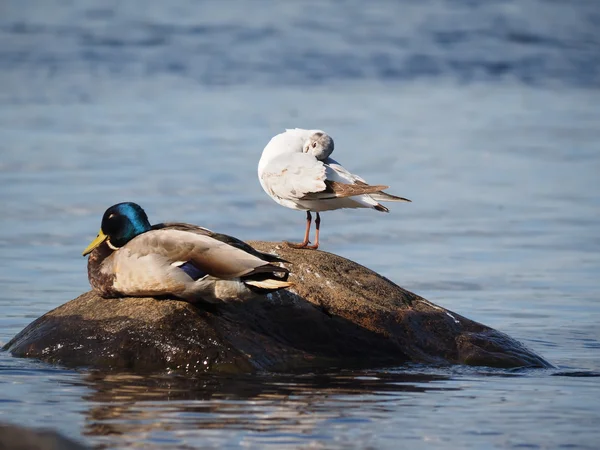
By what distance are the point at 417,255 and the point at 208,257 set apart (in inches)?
203

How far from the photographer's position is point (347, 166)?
16.1 meters

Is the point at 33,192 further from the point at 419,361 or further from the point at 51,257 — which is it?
the point at 419,361

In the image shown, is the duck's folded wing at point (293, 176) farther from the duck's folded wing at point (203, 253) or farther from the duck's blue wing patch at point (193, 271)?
the duck's blue wing patch at point (193, 271)

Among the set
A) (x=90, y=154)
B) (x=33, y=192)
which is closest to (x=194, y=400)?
(x=33, y=192)

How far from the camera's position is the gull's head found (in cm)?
959

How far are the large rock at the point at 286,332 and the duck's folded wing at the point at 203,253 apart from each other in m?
0.39

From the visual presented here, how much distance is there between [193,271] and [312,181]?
154cm

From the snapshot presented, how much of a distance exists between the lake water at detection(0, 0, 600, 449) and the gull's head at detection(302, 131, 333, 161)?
207 cm

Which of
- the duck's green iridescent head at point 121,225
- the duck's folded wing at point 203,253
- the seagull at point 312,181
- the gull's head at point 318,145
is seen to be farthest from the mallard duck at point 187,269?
the gull's head at point 318,145

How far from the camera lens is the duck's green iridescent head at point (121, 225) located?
8242 mm

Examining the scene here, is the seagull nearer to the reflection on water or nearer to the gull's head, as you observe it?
the gull's head

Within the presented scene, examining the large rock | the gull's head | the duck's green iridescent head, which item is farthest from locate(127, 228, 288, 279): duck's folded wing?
the gull's head

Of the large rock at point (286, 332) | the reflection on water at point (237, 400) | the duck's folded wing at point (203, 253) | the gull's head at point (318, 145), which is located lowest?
the reflection on water at point (237, 400)

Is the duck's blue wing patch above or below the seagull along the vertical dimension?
below
